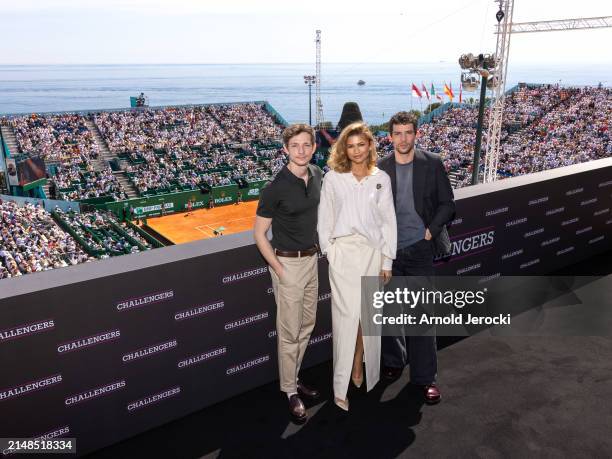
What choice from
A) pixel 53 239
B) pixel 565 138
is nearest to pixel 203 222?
pixel 53 239

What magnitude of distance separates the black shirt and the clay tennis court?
20.8 meters

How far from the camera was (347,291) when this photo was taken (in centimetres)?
354

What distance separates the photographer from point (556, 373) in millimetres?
4258

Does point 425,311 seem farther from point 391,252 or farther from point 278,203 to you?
point 278,203

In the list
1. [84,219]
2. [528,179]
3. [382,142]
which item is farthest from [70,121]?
[528,179]

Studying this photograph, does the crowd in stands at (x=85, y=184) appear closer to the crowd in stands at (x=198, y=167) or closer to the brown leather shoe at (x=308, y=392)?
the crowd in stands at (x=198, y=167)

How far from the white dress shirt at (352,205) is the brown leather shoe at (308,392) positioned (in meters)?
1.28

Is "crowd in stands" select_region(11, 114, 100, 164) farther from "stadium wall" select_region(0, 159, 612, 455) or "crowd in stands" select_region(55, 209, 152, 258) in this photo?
"stadium wall" select_region(0, 159, 612, 455)

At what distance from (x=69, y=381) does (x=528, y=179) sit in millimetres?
5304

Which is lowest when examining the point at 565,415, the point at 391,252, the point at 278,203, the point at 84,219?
the point at 84,219

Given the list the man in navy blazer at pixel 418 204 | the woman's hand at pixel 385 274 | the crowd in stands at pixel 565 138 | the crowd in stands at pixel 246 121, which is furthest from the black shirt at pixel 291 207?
the crowd in stands at pixel 246 121

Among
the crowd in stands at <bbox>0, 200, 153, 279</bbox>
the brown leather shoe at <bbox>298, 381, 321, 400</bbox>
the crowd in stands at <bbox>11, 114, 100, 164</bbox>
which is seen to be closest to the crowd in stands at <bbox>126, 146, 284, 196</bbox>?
the crowd in stands at <bbox>11, 114, 100, 164</bbox>

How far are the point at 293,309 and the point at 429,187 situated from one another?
1406 mm

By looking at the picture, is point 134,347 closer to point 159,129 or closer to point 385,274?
point 385,274
